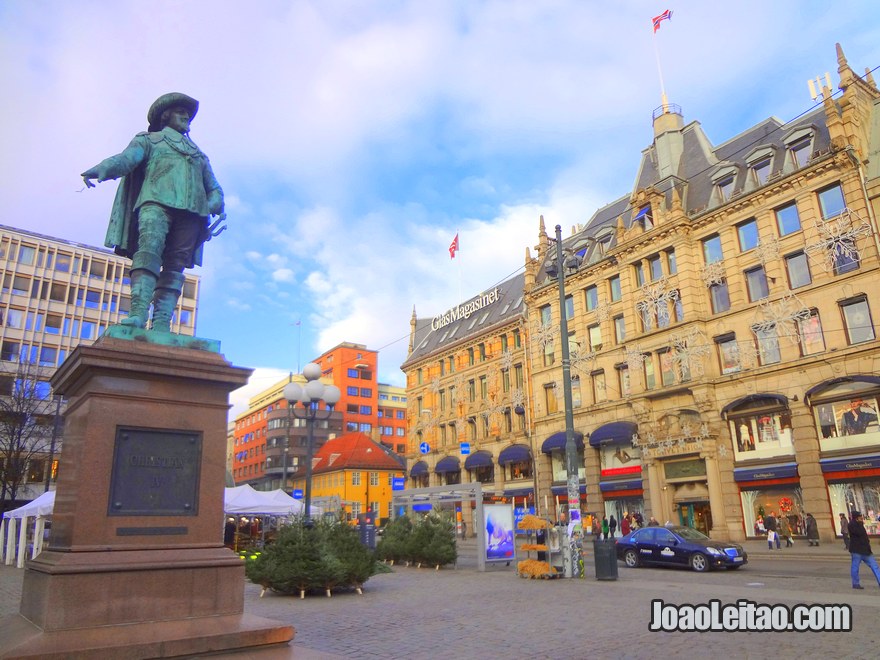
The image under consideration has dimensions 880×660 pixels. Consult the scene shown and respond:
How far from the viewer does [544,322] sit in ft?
149

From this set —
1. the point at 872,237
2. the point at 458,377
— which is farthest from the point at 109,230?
the point at 458,377

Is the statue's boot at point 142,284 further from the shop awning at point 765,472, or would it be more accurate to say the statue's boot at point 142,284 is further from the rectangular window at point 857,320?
the shop awning at point 765,472

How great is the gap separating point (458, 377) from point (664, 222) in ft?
76.3

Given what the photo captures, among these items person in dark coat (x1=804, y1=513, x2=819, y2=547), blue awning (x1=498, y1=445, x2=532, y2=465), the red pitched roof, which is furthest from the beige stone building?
the red pitched roof

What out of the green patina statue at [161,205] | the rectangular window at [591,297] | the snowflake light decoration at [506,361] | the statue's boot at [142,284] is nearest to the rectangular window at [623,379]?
the rectangular window at [591,297]

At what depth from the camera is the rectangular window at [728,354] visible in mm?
31748

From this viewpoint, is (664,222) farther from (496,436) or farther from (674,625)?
Answer: (674,625)

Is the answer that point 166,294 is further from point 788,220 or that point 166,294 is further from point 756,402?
point 788,220

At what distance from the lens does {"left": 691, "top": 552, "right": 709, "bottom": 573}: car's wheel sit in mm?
19331

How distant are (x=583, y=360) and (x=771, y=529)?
15439 millimetres

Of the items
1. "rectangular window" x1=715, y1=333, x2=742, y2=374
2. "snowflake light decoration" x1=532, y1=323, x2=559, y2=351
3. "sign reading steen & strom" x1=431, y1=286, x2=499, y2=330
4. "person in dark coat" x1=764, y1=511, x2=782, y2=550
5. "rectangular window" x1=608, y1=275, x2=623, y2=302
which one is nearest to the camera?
"person in dark coat" x1=764, y1=511, x2=782, y2=550

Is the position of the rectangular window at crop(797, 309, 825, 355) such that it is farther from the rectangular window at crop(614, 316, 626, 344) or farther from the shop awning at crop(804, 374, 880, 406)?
the rectangular window at crop(614, 316, 626, 344)

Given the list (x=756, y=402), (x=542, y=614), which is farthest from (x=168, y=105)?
(x=756, y=402)

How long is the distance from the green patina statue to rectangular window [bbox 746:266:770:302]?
2961cm
